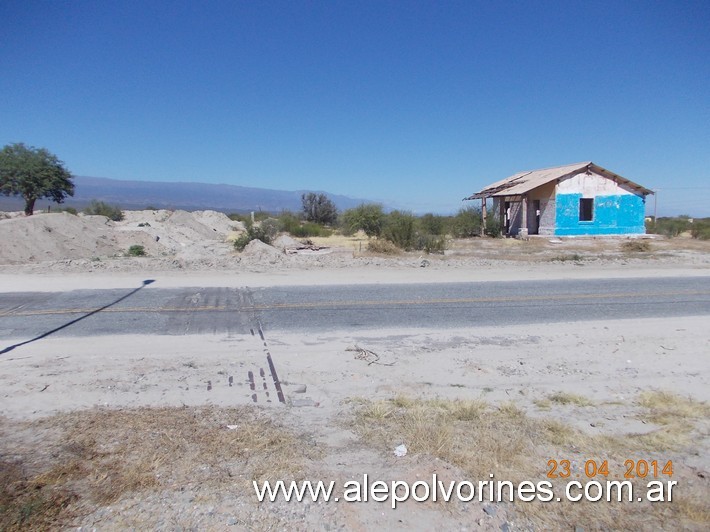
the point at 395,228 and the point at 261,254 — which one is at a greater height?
the point at 395,228

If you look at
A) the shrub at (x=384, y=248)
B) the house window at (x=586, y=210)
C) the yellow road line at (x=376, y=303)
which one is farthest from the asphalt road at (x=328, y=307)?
the house window at (x=586, y=210)

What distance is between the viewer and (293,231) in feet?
124

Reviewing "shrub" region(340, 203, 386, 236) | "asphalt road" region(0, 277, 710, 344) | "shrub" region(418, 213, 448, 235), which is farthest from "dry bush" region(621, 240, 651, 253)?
"shrub" region(340, 203, 386, 236)

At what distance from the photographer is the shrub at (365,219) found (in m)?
36.7

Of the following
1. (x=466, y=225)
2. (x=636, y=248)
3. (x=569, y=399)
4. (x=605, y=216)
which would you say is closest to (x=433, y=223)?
(x=466, y=225)

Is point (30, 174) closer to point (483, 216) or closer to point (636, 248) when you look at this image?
point (483, 216)

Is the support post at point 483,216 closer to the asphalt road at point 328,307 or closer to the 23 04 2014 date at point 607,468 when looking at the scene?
the asphalt road at point 328,307

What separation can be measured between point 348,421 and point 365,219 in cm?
3179

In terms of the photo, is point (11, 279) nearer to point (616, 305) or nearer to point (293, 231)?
point (616, 305)

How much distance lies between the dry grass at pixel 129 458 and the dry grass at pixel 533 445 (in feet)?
3.47

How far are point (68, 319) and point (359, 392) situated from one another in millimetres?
6180

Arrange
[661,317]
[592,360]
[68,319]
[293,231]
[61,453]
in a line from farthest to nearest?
1. [293,231]
2. [661,317]
3. [68,319]
4. [592,360]
5. [61,453]

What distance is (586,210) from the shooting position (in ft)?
111

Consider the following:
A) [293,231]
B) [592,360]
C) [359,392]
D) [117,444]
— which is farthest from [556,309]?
[293,231]
